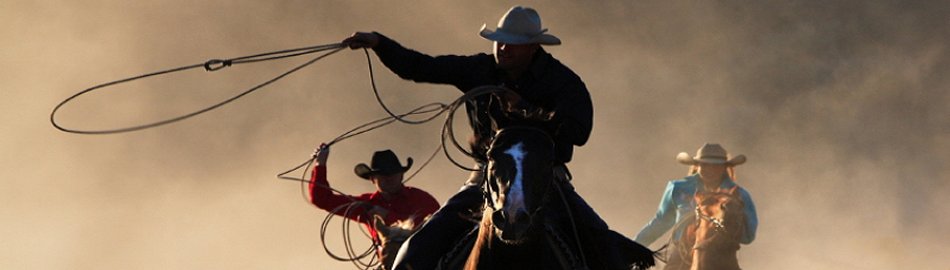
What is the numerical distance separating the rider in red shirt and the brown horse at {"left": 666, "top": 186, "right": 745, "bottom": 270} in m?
2.49

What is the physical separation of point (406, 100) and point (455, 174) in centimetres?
639

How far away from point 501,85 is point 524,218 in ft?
3.66

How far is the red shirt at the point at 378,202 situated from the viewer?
650 inches

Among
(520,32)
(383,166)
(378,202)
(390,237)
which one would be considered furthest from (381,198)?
(520,32)

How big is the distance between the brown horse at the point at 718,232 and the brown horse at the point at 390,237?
160 inches

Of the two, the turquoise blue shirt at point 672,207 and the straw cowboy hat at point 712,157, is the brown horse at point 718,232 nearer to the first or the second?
the turquoise blue shirt at point 672,207

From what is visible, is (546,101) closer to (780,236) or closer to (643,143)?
(780,236)

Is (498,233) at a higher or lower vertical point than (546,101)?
lower

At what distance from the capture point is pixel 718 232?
18.4 meters

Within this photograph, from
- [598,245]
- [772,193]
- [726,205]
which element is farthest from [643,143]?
[598,245]

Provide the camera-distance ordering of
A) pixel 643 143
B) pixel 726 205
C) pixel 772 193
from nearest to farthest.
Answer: pixel 726 205
pixel 772 193
pixel 643 143

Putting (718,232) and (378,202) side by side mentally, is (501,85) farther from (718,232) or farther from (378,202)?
(718,232)

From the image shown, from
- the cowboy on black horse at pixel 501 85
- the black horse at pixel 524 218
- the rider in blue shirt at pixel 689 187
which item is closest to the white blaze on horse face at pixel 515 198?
the black horse at pixel 524 218

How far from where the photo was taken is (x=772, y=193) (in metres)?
45.6
